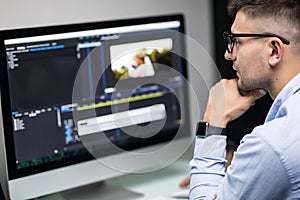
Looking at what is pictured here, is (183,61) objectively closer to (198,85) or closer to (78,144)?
(198,85)

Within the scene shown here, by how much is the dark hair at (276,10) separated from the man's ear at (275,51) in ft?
0.19

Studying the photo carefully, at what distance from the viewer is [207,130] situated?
4.94ft

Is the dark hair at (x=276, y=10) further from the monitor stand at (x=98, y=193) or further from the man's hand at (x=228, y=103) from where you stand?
the monitor stand at (x=98, y=193)

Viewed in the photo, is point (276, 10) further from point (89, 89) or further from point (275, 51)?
point (89, 89)

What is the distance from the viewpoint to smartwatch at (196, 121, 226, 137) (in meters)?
1.50

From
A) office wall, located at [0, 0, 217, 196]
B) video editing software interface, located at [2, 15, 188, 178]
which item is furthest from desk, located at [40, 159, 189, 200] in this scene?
office wall, located at [0, 0, 217, 196]

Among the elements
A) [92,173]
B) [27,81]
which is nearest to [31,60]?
[27,81]

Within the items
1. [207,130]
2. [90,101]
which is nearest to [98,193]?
[90,101]

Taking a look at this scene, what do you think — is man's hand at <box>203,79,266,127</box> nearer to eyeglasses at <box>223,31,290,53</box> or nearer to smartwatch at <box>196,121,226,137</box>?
smartwatch at <box>196,121,226,137</box>

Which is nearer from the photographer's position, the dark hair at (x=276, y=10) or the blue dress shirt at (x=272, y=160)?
the blue dress shirt at (x=272, y=160)

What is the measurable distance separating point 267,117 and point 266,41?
191 millimetres

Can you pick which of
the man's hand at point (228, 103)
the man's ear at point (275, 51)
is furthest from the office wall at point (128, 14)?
the man's ear at point (275, 51)

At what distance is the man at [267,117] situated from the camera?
1.09m

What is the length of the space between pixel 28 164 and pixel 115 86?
370 mm
